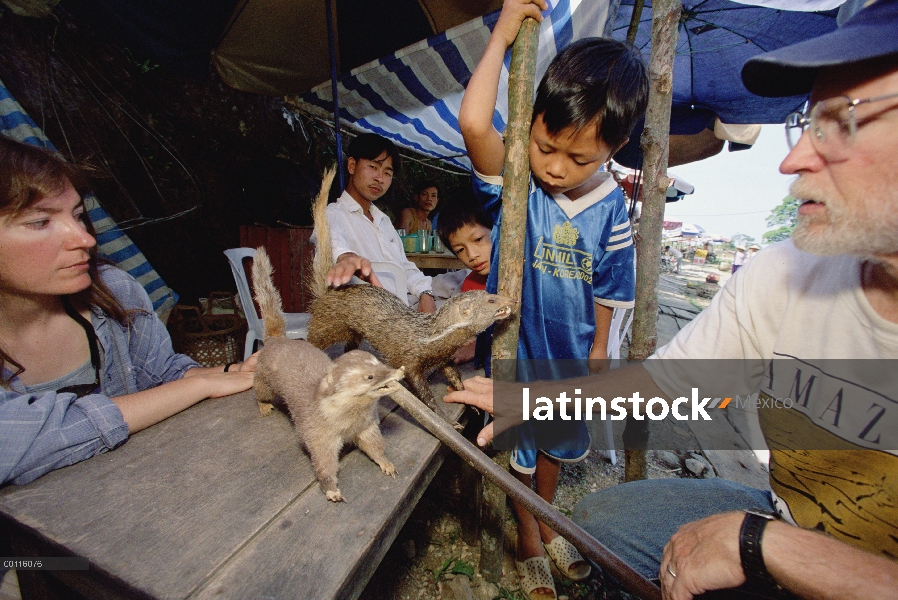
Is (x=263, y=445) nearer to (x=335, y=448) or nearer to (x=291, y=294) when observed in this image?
(x=335, y=448)

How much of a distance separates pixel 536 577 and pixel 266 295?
247 centimetres

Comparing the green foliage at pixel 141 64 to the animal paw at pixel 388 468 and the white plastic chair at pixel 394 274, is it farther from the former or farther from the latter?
the animal paw at pixel 388 468

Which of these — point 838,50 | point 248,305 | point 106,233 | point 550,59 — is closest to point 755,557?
point 838,50

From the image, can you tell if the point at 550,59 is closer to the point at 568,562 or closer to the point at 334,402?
the point at 334,402

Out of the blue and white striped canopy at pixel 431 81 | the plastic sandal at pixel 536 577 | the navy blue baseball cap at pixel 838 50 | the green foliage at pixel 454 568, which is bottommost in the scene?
the green foliage at pixel 454 568

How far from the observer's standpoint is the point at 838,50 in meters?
0.95

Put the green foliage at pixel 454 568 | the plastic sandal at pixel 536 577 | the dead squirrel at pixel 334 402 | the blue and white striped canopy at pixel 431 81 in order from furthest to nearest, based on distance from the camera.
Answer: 1. the blue and white striped canopy at pixel 431 81
2. the green foliage at pixel 454 568
3. the plastic sandal at pixel 536 577
4. the dead squirrel at pixel 334 402

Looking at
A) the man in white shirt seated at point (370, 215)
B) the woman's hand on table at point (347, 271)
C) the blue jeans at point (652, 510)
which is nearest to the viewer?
the blue jeans at point (652, 510)

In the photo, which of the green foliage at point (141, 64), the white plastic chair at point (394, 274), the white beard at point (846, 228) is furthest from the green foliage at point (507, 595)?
the green foliage at point (141, 64)

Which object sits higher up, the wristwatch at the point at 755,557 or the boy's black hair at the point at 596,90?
the boy's black hair at the point at 596,90

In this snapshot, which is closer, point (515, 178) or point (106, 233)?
point (515, 178)

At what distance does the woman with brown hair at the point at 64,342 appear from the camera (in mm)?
1200

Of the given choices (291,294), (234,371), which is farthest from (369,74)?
(234,371)

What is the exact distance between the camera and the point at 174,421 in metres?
1.54
